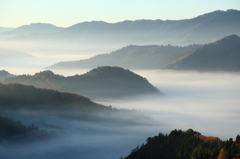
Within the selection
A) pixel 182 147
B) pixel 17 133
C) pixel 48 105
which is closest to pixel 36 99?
pixel 48 105

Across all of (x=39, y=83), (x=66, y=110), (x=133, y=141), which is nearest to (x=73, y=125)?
(x=66, y=110)

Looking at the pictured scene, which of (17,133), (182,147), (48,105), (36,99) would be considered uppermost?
(36,99)

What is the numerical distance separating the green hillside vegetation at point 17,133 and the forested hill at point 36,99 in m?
18.7

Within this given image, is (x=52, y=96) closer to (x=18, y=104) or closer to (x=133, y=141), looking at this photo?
(x=18, y=104)

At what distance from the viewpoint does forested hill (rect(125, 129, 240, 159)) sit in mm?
44225

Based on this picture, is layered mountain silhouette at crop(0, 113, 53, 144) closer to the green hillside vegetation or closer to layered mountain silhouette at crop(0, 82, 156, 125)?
the green hillside vegetation

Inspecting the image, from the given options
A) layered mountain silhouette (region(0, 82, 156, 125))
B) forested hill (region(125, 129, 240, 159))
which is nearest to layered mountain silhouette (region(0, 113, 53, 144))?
layered mountain silhouette (region(0, 82, 156, 125))

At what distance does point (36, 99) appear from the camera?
116375mm

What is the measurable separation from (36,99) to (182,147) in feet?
243

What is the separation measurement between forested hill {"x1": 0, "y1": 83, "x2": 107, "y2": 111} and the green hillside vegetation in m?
18.7

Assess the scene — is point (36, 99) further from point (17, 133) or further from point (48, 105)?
point (17, 133)

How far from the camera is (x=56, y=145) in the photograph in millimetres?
82312

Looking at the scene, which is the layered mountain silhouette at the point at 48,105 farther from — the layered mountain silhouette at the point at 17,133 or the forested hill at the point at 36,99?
the layered mountain silhouette at the point at 17,133

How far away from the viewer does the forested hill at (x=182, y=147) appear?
44225mm
